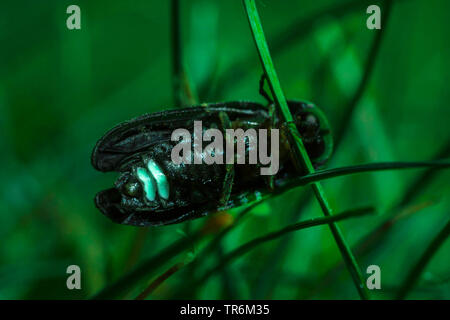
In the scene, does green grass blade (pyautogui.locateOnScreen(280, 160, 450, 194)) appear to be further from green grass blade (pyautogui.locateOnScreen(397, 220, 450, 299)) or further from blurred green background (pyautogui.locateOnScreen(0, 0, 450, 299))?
blurred green background (pyautogui.locateOnScreen(0, 0, 450, 299))

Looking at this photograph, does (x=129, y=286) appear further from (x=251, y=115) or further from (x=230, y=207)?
(x=251, y=115)

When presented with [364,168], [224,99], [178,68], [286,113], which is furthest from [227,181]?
[224,99]

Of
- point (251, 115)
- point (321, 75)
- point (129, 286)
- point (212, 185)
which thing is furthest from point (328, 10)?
point (129, 286)

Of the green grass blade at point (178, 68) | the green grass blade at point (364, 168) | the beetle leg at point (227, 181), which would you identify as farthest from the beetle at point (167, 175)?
the green grass blade at point (178, 68)

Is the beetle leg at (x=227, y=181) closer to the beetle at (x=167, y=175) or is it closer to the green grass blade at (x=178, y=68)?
the beetle at (x=167, y=175)

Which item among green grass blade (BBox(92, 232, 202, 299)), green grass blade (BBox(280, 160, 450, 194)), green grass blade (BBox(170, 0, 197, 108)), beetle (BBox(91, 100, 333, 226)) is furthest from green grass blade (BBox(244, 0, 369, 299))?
green grass blade (BBox(170, 0, 197, 108))

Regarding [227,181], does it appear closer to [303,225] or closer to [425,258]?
[303,225]
